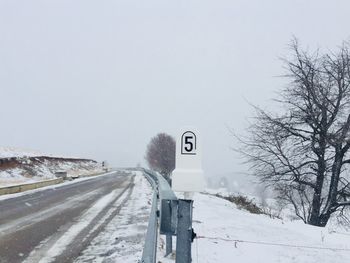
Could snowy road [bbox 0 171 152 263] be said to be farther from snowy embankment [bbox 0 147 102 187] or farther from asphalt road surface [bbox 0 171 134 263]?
snowy embankment [bbox 0 147 102 187]

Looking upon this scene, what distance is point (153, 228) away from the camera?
6.09m

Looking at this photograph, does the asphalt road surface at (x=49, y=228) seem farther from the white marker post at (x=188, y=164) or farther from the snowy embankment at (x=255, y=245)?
the white marker post at (x=188, y=164)

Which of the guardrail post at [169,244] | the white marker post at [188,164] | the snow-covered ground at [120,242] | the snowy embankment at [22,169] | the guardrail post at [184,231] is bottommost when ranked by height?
the snow-covered ground at [120,242]

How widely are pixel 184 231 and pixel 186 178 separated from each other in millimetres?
750

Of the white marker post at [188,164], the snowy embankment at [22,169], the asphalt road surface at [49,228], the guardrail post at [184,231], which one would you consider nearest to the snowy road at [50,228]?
the asphalt road surface at [49,228]

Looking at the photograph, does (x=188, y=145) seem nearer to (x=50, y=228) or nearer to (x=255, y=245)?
(x=255, y=245)

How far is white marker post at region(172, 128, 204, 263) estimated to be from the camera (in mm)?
4418

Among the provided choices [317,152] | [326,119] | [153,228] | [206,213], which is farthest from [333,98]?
[153,228]

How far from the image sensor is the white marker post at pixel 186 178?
4.42 metres

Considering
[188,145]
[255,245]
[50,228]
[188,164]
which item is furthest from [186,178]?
[50,228]

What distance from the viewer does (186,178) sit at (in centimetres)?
442

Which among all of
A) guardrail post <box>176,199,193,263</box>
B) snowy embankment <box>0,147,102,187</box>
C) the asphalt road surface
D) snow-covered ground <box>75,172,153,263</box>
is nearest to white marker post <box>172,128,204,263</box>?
guardrail post <box>176,199,193,263</box>

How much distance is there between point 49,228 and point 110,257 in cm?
380

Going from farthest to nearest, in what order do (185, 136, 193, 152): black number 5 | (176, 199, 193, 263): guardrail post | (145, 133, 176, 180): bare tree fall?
(145, 133, 176, 180): bare tree, (176, 199, 193, 263): guardrail post, (185, 136, 193, 152): black number 5
